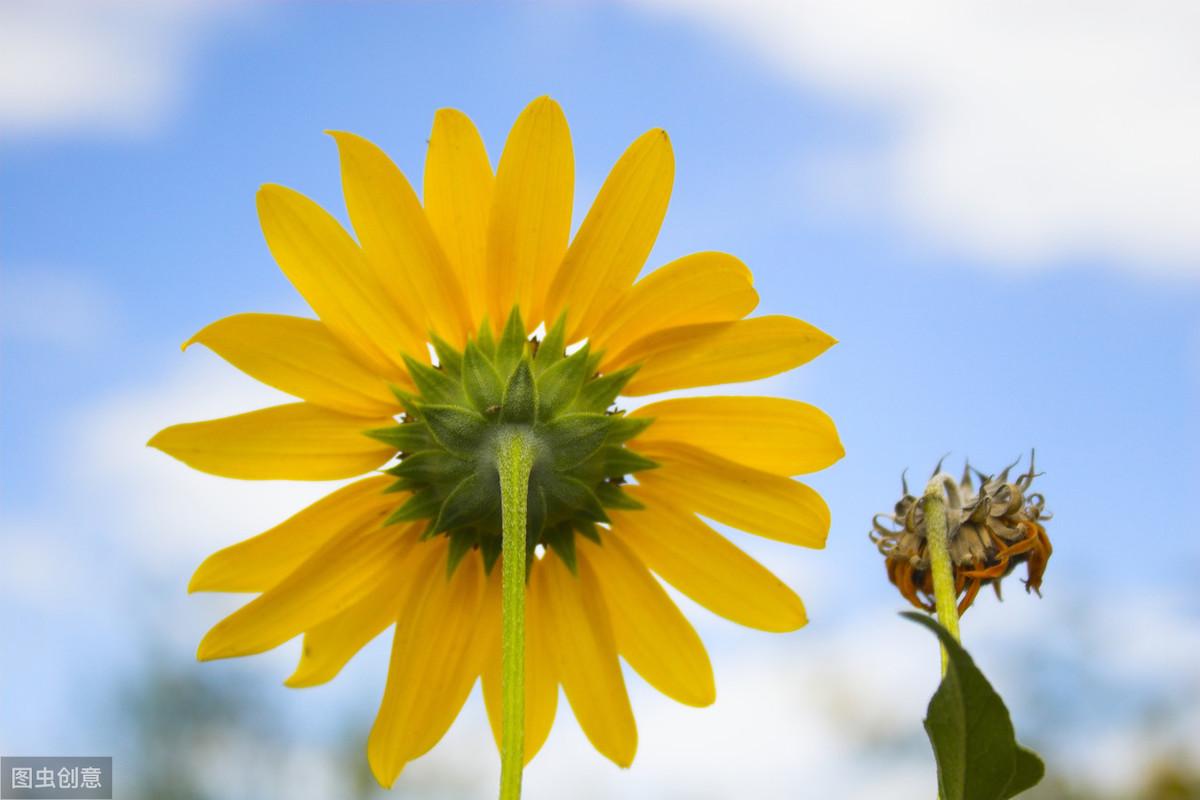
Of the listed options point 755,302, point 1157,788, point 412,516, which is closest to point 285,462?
point 412,516

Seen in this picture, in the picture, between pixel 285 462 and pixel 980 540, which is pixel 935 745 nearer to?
pixel 980 540

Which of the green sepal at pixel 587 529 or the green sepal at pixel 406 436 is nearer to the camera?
the green sepal at pixel 406 436

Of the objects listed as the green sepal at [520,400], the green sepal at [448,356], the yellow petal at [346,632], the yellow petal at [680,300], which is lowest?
the yellow petal at [346,632]

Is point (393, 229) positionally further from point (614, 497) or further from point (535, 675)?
point (535, 675)

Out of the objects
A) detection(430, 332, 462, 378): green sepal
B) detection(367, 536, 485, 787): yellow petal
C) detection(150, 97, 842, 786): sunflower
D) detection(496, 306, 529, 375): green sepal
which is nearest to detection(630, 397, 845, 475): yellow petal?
detection(150, 97, 842, 786): sunflower

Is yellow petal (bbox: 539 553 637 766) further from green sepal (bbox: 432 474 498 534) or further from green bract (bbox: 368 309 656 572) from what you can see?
green sepal (bbox: 432 474 498 534)

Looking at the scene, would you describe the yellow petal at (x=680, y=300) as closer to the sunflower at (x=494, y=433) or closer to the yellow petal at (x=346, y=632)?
the sunflower at (x=494, y=433)

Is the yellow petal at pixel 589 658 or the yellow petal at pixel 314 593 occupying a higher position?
the yellow petal at pixel 314 593

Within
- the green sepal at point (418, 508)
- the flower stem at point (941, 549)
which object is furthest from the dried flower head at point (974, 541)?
the green sepal at point (418, 508)
